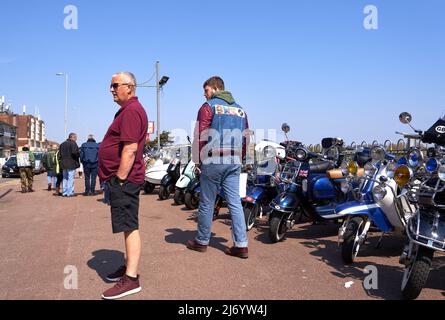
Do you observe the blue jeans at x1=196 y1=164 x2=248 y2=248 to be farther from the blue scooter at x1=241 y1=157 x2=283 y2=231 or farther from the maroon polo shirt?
the blue scooter at x1=241 y1=157 x2=283 y2=231

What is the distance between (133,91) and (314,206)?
10.5 ft

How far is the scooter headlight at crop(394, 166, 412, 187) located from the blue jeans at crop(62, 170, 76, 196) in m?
9.73

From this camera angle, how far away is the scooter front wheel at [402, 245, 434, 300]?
337 cm

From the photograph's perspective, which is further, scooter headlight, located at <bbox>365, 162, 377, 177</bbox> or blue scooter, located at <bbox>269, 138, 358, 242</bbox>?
blue scooter, located at <bbox>269, 138, 358, 242</bbox>

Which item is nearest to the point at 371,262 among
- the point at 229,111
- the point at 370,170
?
the point at 370,170

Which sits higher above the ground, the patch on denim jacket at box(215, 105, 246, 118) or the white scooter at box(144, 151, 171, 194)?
the patch on denim jacket at box(215, 105, 246, 118)

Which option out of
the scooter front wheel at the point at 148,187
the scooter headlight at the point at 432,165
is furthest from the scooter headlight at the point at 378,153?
the scooter front wheel at the point at 148,187

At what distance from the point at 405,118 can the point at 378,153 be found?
48 centimetres

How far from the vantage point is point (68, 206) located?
380 inches

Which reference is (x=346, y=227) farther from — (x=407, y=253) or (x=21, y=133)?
(x=21, y=133)

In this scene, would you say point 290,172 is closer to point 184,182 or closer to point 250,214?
point 250,214

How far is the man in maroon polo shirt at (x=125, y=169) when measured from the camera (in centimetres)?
361

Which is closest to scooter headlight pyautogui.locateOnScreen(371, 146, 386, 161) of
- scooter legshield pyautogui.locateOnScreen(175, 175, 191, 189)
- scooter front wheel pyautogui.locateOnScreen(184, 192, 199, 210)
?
scooter front wheel pyautogui.locateOnScreen(184, 192, 199, 210)
